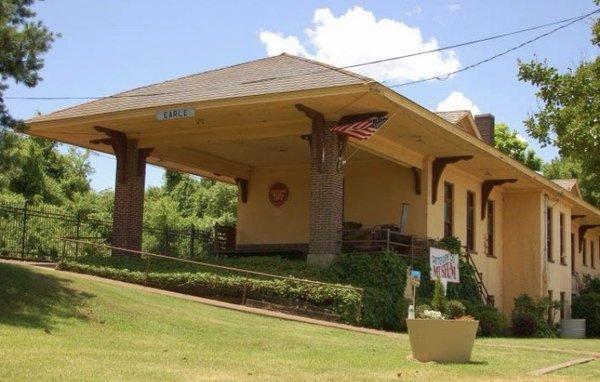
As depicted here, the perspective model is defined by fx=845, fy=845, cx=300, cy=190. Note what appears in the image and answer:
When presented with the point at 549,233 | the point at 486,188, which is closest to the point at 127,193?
the point at 486,188

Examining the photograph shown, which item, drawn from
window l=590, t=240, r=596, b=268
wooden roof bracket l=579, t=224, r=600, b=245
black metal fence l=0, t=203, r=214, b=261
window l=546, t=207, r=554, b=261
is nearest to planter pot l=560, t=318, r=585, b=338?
window l=546, t=207, r=554, b=261

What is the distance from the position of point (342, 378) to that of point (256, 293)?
10036 mm

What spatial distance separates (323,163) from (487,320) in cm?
714

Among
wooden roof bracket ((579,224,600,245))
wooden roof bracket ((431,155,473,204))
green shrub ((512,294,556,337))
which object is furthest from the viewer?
wooden roof bracket ((579,224,600,245))

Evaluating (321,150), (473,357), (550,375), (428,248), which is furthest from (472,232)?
(550,375)

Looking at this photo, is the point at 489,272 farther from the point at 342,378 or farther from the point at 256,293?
the point at 342,378

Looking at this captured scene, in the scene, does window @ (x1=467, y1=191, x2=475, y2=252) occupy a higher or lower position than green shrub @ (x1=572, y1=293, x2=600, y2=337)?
higher

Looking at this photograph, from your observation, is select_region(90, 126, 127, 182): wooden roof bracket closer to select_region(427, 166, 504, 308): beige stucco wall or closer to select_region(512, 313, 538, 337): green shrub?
select_region(427, 166, 504, 308): beige stucco wall

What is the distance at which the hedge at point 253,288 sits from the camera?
19969 mm

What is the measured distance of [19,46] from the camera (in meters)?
Answer: 15.7

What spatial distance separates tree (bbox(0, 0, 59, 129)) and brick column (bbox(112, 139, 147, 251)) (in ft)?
34.3

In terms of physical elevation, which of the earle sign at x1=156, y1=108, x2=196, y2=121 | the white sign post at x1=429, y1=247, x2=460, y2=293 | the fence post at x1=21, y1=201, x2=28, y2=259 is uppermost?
the earle sign at x1=156, y1=108, x2=196, y2=121

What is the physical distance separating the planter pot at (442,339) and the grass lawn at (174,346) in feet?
1.02

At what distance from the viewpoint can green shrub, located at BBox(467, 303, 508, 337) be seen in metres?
24.9
